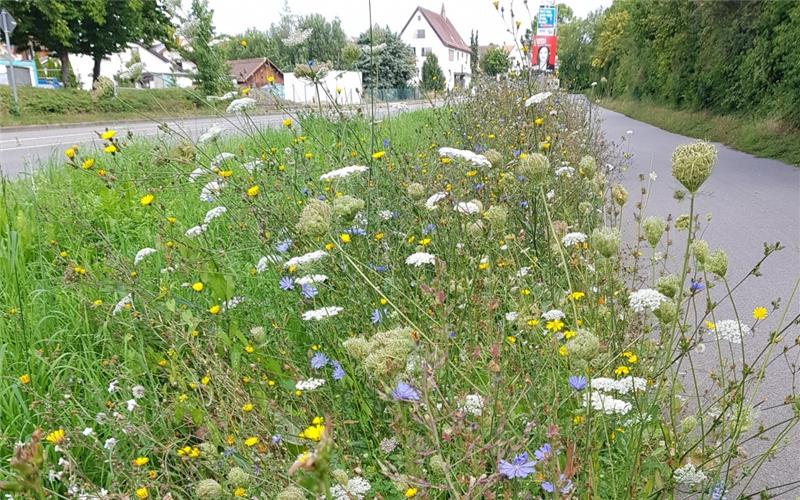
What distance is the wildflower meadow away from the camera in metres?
1.32

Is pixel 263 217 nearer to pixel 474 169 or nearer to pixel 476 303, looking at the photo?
pixel 476 303

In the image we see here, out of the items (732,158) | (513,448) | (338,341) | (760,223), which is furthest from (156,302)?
(732,158)

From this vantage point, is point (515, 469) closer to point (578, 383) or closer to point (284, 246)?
point (578, 383)

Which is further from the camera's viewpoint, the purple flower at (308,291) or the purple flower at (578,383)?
the purple flower at (308,291)

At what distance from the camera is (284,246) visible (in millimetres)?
2436

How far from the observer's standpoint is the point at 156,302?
2.46 metres

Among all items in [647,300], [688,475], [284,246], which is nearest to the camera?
[688,475]

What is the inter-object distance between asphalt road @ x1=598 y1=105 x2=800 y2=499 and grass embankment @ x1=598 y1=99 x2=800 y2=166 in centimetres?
34

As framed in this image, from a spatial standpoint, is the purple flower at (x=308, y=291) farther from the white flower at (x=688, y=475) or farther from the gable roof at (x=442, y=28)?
the gable roof at (x=442, y=28)

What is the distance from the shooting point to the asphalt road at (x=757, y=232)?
2357 mm

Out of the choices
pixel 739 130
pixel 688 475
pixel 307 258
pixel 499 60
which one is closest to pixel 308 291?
pixel 307 258

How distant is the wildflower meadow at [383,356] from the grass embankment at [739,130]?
16.0 feet

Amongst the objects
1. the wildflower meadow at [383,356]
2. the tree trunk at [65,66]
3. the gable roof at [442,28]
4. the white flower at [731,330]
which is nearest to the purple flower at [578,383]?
the wildflower meadow at [383,356]

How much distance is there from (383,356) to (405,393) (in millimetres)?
95
